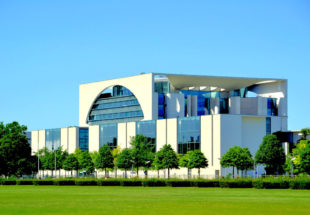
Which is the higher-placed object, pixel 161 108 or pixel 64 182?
pixel 161 108

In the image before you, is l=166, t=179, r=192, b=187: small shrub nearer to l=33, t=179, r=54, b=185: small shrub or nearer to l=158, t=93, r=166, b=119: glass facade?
l=33, t=179, r=54, b=185: small shrub

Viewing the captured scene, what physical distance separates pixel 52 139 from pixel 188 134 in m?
37.8

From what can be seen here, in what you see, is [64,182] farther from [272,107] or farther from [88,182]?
[272,107]

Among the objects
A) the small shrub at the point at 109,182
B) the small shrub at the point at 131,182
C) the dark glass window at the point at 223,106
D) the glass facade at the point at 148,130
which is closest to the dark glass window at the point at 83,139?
the glass facade at the point at 148,130

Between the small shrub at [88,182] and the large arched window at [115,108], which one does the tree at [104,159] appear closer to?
the large arched window at [115,108]

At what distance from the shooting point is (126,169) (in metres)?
102

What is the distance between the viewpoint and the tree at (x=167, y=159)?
9344 centimetres

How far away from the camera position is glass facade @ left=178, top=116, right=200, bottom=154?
9900 centimetres

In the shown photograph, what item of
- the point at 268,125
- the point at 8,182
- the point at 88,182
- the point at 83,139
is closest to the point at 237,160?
the point at 268,125

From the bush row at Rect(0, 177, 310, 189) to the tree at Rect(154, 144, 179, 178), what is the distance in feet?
60.6

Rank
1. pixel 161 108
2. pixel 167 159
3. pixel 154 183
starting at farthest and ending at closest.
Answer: pixel 161 108, pixel 167 159, pixel 154 183

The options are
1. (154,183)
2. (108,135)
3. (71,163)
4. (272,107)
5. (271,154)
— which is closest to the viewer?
(154,183)

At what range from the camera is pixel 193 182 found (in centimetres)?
6631

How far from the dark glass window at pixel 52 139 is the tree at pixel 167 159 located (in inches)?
1468
